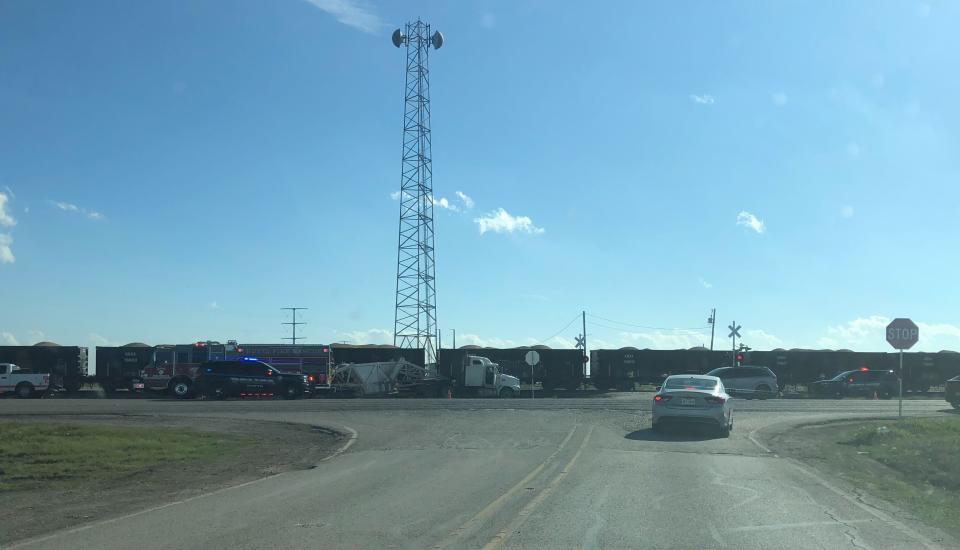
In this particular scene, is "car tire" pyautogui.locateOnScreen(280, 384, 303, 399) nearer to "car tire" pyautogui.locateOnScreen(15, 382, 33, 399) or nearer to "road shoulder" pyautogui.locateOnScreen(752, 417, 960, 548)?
"car tire" pyautogui.locateOnScreen(15, 382, 33, 399)

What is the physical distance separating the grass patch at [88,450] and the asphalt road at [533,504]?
3.58 meters

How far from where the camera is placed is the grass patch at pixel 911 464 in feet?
36.8

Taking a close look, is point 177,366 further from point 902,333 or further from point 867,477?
point 867,477

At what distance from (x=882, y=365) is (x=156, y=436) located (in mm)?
45472

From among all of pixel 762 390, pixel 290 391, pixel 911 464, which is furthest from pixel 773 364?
pixel 911 464

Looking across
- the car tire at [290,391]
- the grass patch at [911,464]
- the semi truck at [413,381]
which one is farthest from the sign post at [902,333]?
the car tire at [290,391]

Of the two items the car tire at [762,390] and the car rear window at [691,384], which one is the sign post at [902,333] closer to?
the car rear window at [691,384]

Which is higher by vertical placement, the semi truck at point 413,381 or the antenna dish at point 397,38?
the antenna dish at point 397,38

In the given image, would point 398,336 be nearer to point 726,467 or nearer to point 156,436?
point 156,436

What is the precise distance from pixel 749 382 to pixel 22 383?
36.8 meters

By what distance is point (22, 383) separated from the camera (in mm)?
41219

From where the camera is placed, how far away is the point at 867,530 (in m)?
8.98

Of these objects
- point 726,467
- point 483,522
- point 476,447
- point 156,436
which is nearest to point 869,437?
point 726,467

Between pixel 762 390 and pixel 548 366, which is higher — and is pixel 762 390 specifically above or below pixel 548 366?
below
